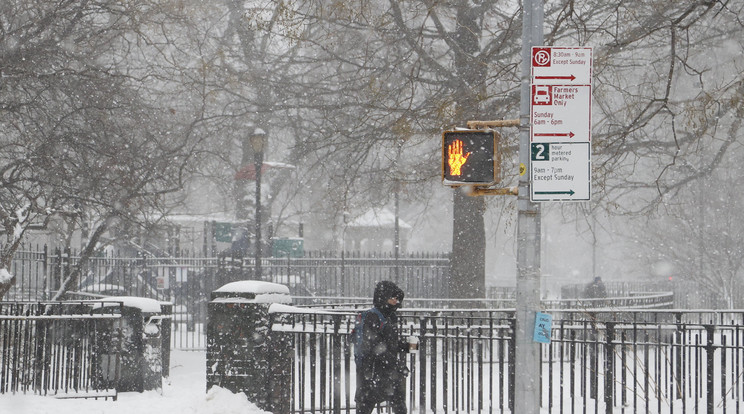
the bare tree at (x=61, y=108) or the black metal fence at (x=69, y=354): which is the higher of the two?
the bare tree at (x=61, y=108)

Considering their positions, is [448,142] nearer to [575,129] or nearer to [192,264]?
[575,129]

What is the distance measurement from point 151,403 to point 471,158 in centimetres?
665

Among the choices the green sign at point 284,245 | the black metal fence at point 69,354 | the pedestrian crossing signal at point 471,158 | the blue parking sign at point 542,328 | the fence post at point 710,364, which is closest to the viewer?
the blue parking sign at point 542,328

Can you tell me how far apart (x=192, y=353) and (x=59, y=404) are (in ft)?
24.9

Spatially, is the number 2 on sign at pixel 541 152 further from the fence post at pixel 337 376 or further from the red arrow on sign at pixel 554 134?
the fence post at pixel 337 376

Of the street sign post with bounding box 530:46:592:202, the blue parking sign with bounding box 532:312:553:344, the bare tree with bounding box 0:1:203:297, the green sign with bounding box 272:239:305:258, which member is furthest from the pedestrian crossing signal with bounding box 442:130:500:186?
the green sign with bounding box 272:239:305:258

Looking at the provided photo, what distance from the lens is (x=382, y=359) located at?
8.29 meters

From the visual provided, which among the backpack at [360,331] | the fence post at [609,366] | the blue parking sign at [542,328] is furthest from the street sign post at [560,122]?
the fence post at [609,366]

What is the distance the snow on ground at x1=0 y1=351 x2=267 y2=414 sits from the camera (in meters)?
9.59

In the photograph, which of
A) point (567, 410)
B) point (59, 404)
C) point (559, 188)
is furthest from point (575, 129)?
point (59, 404)

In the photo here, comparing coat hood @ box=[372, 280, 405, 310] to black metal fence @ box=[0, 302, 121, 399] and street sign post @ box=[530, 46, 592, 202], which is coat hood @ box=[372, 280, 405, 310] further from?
black metal fence @ box=[0, 302, 121, 399]

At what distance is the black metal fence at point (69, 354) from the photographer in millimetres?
11758

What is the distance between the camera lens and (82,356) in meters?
13.0

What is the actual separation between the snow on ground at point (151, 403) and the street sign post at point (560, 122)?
4.45 metres
